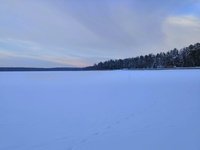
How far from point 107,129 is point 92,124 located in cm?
58

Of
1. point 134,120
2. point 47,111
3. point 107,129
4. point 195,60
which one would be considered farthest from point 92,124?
point 195,60

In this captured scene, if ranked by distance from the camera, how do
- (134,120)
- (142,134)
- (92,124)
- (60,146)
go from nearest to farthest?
(60,146), (142,134), (92,124), (134,120)

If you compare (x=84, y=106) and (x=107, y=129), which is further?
(x=84, y=106)

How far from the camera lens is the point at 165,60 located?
334 feet

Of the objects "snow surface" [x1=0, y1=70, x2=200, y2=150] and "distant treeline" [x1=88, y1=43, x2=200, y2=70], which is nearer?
"snow surface" [x1=0, y1=70, x2=200, y2=150]

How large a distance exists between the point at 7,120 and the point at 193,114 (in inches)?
195

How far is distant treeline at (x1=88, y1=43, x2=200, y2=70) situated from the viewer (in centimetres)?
8612

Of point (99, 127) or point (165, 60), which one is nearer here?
point (99, 127)

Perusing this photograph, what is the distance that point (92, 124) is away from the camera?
687 centimetres

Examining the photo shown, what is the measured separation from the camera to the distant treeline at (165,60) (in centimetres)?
8612

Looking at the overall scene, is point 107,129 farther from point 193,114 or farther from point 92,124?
point 193,114

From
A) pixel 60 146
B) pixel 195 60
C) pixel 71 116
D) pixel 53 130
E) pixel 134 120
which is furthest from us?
pixel 195 60

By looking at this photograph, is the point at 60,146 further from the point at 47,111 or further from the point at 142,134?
the point at 47,111

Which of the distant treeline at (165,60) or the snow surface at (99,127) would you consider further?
→ the distant treeline at (165,60)
